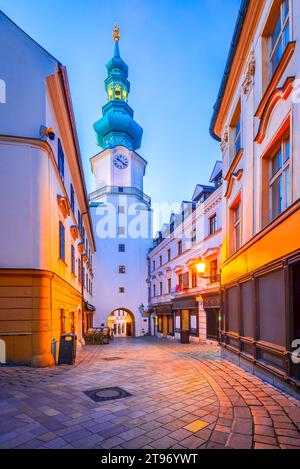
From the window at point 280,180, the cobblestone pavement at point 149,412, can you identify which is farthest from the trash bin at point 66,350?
the window at point 280,180

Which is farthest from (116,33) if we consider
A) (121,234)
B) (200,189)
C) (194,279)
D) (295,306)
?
(295,306)

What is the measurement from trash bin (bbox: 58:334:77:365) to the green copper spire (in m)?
31.6

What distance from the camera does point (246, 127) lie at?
9922 mm

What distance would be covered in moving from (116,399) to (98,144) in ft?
138

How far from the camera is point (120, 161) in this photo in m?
38.6

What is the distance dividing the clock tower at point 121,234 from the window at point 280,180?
29.8 meters

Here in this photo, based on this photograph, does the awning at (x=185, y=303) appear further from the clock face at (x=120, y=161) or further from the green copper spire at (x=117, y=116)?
the green copper spire at (x=117, y=116)

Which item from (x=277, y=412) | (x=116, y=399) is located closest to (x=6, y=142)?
(x=116, y=399)

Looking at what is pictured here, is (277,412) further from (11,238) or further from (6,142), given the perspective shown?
(6,142)

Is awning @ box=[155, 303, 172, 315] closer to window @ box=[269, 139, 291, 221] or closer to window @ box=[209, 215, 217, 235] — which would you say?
window @ box=[209, 215, 217, 235]

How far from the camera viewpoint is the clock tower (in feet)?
119

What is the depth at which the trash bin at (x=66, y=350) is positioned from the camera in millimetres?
10359

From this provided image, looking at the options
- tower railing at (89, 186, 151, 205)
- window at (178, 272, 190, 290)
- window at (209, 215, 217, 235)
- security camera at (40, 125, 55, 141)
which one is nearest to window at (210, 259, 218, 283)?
window at (209, 215, 217, 235)
